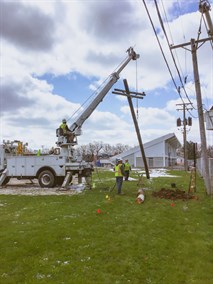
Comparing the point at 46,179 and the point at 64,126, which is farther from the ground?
the point at 64,126

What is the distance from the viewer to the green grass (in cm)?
529

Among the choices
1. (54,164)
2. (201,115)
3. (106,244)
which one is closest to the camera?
(106,244)

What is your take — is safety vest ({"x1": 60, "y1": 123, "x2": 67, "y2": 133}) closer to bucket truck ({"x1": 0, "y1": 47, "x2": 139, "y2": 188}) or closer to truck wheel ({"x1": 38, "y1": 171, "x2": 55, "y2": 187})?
bucket truck ({"x1": 0, "y1": 47, "x2": 139, "y2": 188})

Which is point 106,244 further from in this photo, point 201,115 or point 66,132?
point 66,132

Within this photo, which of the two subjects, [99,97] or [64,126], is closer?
[64,126]

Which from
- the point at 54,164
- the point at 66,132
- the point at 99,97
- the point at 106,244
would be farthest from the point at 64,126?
the point at 106,244

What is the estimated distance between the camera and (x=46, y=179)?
1823cm

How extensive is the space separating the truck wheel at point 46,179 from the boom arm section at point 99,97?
2.87 m

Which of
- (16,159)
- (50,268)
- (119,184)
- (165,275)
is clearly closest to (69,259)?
(50,268)

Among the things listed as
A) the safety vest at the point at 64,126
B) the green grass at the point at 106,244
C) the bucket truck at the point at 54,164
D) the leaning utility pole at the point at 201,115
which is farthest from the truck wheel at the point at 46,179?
the leaning utility pole at the point at 201,115

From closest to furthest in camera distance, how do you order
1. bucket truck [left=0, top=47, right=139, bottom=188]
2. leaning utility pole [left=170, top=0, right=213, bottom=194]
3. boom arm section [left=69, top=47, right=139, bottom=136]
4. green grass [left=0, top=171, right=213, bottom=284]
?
green grass [left=0, top=171, right=213, bottom=284] < leaning utility pole [left=170, top=0, right=213, bottom=194] < bucket truck [left=0, top=47, right=139, bottom=188] < boom arm section [left=69, top=47, right=139, bottom=136]

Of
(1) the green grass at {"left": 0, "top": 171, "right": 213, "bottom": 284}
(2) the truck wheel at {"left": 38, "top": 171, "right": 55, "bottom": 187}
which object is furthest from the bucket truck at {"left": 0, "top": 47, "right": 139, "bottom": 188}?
(1) the green grass at {"left": 0, "top": 171, "right": 213, "bottom": 284}

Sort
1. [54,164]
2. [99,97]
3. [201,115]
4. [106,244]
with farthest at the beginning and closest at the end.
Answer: [99,97], [54,164], [201,115], [106,244]

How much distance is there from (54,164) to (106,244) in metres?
11.5
